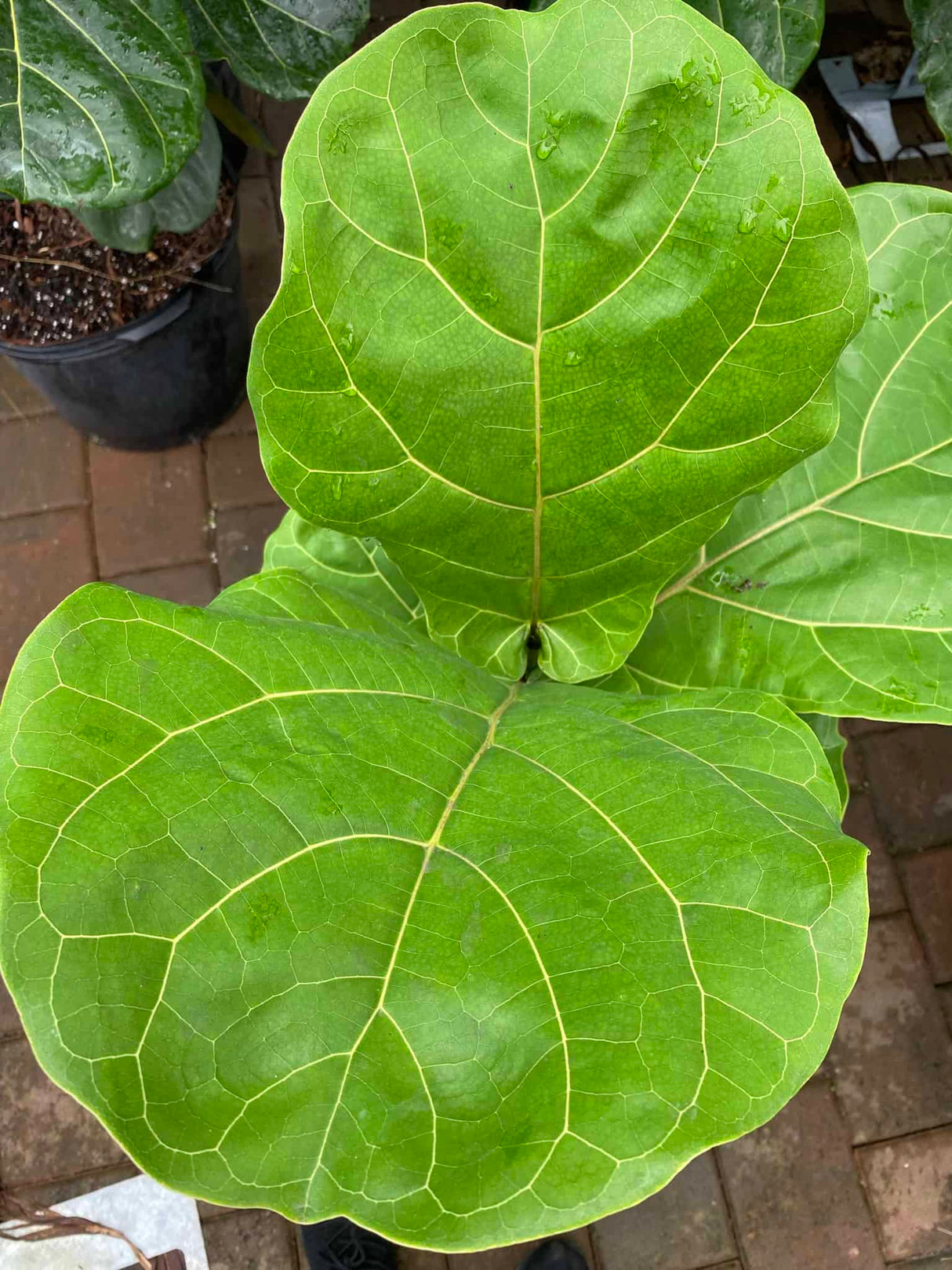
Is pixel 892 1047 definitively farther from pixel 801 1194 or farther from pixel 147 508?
pixel 147 508

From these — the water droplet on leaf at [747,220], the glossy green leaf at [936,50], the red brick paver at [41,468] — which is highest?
the water droplet on leaf at [747,220]

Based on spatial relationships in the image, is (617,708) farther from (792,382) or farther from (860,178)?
(860,178)

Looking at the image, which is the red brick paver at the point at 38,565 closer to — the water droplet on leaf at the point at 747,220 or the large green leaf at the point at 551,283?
the large green leaf at the point at 551,283

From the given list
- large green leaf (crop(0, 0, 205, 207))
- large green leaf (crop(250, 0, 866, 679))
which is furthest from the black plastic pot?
large green leaf (crop(250, 0, 866, 679))

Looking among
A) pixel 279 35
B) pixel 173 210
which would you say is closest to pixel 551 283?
pixel 279 35

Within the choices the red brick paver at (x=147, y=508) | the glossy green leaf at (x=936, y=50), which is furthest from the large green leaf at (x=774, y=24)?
the red brick paver at (x=147, y=508)

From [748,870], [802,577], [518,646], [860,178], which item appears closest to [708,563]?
[802,577]

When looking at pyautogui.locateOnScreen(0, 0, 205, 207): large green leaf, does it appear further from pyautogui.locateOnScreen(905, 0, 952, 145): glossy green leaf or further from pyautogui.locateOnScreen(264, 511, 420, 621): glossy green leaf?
pyautogui.locateOnScreen(905, 0, 952, 145): glossy green leaf

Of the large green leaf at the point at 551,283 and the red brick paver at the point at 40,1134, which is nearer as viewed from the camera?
the large green leaf at the point at 551,283
